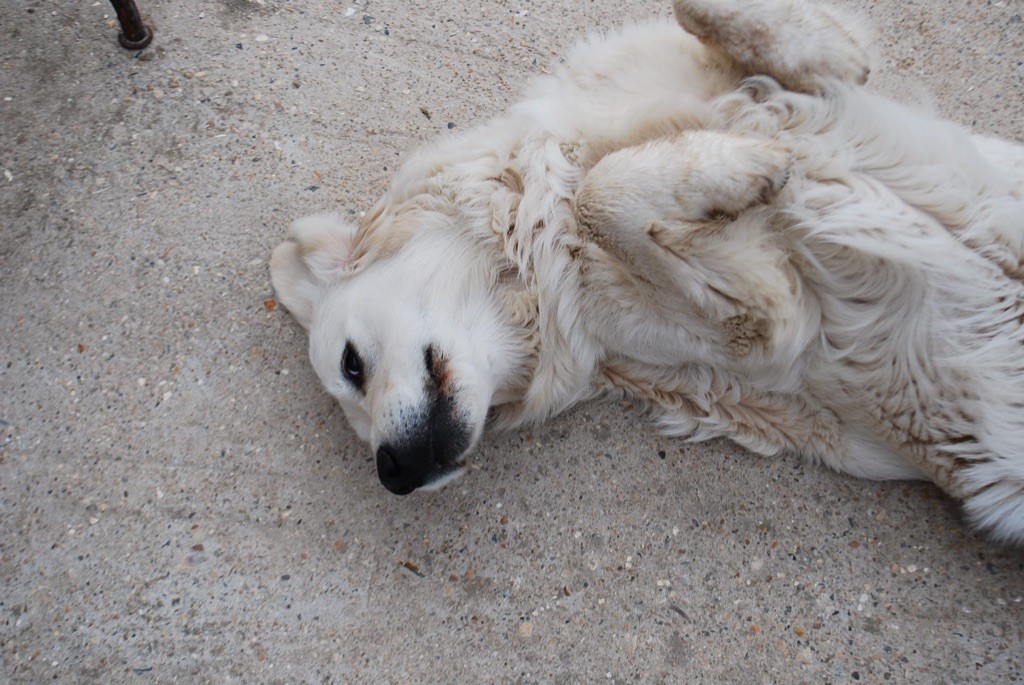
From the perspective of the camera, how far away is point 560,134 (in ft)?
8.58

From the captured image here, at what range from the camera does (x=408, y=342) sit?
2.42m

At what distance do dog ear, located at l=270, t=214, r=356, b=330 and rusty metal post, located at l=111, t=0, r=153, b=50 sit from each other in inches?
52.0

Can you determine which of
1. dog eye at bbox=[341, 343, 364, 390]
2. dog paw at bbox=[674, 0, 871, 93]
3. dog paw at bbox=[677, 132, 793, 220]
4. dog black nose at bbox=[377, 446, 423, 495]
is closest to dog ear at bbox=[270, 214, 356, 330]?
dog eye at bbox=[341, 343, 364, 390]

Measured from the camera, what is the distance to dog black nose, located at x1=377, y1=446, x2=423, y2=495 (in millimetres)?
2359

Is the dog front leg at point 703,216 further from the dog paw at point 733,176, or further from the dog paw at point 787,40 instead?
the dog paw at point 787,40

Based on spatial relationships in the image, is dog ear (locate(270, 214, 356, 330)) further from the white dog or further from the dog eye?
the dog eye

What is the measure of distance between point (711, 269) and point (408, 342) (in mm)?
986

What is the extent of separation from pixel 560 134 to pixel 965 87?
1.95m

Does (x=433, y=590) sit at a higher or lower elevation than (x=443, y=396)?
lower

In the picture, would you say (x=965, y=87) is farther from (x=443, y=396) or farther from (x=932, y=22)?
(x=443, y=396)

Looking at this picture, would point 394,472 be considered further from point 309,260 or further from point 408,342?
point 309,260

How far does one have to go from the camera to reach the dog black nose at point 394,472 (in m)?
2.36

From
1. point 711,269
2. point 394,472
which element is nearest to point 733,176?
point 711,269

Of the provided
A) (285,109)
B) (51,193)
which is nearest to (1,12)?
(51,193)
